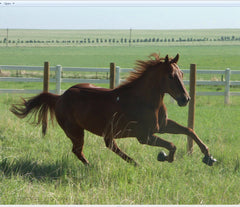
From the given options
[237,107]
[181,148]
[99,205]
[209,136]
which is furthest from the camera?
[237,107]

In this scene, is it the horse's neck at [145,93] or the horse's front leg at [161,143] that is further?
the horse's neck at [145,93]

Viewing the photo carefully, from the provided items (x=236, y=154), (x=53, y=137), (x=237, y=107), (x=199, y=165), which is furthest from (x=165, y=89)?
(x=237, y=107)

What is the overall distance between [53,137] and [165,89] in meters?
3.13

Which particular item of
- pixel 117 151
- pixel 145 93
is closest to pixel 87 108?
pixel 117 151

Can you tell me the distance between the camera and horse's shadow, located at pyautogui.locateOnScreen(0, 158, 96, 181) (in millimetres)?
5767

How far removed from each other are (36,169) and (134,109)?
1.59m

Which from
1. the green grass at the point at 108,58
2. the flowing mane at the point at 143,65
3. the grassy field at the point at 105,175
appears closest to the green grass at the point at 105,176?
the grassy field at the point at 105,175

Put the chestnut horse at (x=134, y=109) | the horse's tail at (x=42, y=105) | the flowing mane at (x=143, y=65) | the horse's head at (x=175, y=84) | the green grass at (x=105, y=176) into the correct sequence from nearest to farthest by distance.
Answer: the green grass at (x=105, y=176), the horse's head at (x=175, y=84), the chestnut horse at (x=134, y=109), the flowing mane at (x=143, y=65), the horse's tail at (x=42, y=105)

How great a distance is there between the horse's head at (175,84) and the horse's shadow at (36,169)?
148 cm

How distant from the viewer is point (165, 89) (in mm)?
5699

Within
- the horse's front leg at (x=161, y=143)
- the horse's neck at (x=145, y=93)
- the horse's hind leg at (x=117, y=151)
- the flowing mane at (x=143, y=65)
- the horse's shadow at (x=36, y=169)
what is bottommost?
the horse's shadow at (x=36, y=169)

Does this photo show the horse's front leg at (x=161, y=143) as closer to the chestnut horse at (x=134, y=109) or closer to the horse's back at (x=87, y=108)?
the chestnut horse at (x=134, y=109)

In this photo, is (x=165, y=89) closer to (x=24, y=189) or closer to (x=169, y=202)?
(x=169, y=202)

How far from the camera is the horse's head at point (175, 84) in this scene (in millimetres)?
5551
